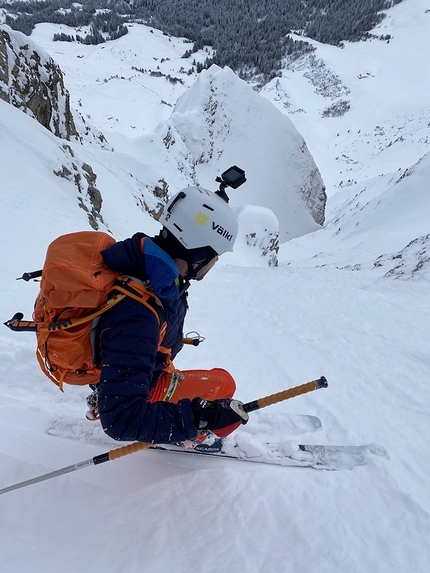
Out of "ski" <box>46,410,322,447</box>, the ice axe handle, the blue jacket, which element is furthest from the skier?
"ski" <box>46,410,322,447</box>

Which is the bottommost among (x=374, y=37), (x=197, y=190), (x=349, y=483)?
(x=349, y=483)

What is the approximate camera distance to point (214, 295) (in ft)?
27.2

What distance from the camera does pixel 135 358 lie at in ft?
5.35

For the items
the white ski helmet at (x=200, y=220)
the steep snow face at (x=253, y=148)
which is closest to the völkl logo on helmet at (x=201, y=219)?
the white ski helmet at (x=200, y=220)

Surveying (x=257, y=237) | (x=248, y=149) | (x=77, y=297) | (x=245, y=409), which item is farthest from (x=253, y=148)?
(x=77, y=297)

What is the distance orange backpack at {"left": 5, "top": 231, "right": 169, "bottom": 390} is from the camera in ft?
5.40

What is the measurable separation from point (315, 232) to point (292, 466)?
2909 cm

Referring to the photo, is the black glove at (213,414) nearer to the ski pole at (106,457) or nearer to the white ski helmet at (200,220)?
the ski pole at (106,457)

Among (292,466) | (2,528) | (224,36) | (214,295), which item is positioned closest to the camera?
(2,528)

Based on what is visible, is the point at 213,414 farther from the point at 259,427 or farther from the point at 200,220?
the point at 259,427

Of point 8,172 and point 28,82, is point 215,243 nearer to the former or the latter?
point 8,172

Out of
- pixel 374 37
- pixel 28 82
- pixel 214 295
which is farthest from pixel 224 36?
pixel 214 295

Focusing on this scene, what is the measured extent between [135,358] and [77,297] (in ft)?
1.36

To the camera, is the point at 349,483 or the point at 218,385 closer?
the point at 349,483
